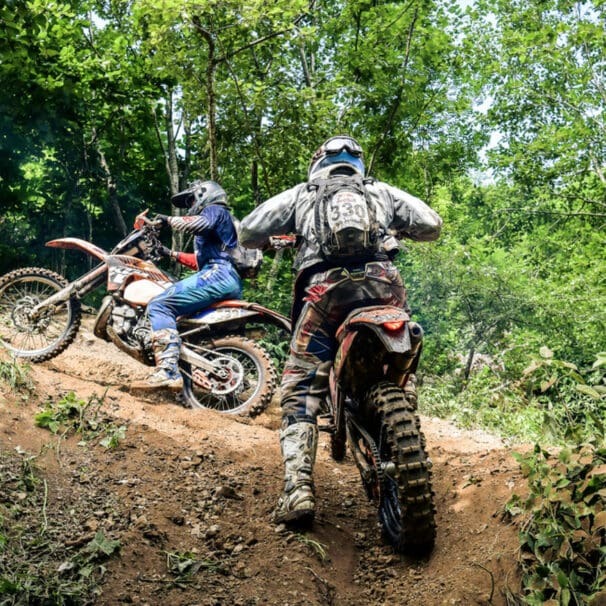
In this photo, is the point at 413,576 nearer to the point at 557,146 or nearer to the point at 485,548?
the point at 485,548

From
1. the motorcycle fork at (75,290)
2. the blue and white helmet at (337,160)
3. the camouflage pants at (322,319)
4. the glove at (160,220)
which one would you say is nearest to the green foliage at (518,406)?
the camouflage pants at (322,319)

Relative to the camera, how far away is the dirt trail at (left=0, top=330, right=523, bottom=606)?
2848 millimetres

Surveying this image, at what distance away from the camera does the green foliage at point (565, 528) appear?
8.00 feet

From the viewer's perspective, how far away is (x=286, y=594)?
286 centimetres

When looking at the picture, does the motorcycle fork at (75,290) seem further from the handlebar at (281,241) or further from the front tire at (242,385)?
the handlebar at (281,241)

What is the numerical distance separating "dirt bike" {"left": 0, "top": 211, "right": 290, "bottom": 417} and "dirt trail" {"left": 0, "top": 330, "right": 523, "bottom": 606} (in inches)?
43.9

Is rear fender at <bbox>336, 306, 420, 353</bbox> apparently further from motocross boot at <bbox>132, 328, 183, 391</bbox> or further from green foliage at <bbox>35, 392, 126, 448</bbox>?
motocross boot at <bbox>132, 328, 183, 391</bbox>

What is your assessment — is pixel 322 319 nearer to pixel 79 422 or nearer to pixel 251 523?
pixel 251 523

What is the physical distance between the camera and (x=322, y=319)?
3.71 meters

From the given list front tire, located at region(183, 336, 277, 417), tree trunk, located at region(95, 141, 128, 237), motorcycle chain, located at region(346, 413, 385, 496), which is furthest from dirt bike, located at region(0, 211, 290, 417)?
tree trunk, located at region(95, 141, 128, 237)

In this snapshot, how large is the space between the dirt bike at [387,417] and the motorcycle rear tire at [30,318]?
4.01m

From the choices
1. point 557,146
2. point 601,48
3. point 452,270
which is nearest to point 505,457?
point 452,270

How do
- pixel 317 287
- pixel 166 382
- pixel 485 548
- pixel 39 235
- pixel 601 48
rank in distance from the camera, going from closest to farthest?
pixel 485 548
pixel 317 287
pixel 166 382
pixel 39 235
pixel 601 48

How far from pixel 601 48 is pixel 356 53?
8770 millimetres
